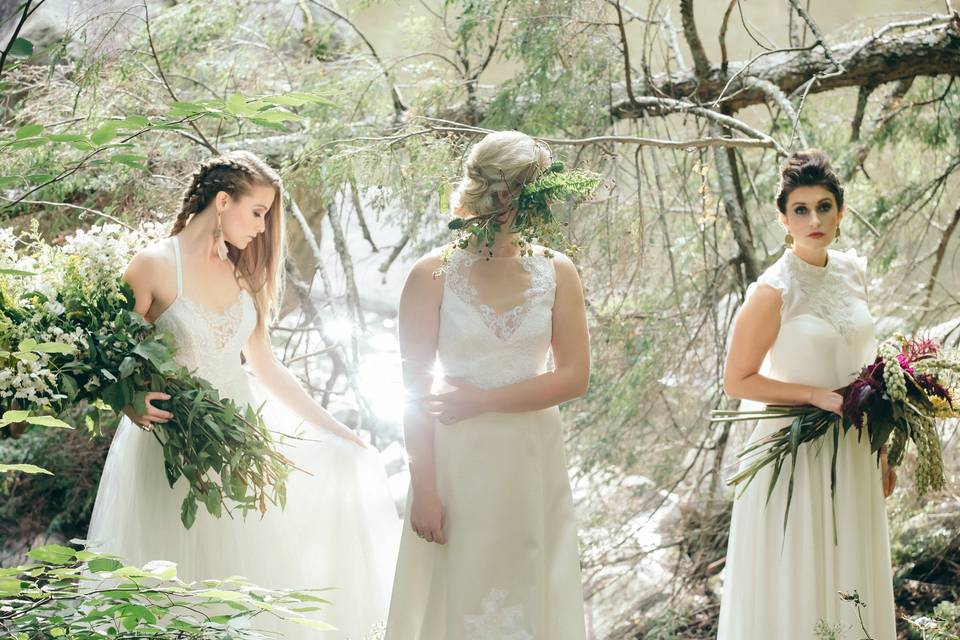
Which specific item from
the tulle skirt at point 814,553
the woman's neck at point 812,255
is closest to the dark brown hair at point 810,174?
the woman's neck at point 812,255

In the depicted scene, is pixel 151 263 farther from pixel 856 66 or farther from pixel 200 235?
pixel 856 66

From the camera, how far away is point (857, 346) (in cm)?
309

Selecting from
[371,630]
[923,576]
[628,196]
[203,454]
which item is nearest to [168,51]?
[628,196]

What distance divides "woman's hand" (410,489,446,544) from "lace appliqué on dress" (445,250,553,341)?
0.45 m

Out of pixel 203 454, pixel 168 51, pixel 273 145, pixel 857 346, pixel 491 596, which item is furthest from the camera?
pixel 273 145

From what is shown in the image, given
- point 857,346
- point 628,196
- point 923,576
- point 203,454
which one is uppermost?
point 628,196

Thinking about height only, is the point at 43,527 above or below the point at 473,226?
below

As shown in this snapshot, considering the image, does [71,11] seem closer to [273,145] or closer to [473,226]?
[273,145]

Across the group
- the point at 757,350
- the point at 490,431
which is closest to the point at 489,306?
the point at 490,431

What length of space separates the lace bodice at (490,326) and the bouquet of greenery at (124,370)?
708 mm

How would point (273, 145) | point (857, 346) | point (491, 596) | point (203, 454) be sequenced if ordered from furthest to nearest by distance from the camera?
point (273, 145) < point (857, 346) < point (203, 454) < point (491, 596)

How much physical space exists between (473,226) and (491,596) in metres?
0.95

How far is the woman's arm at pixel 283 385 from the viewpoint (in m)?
3.33

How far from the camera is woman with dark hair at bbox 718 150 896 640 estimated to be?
3.04m
